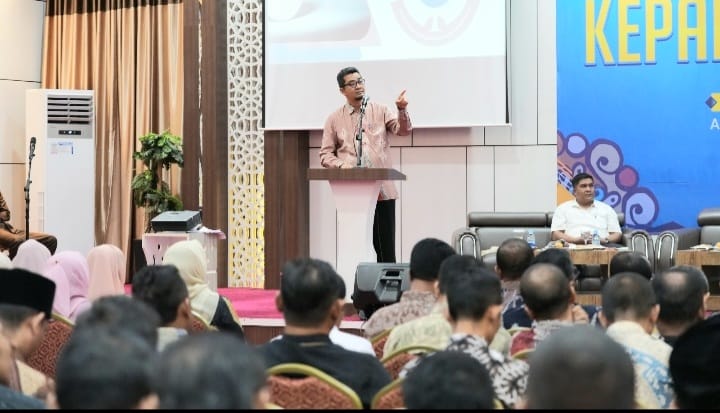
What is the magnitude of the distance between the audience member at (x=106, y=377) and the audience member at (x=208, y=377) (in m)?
0.11

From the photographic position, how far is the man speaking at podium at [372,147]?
6309 millimetres

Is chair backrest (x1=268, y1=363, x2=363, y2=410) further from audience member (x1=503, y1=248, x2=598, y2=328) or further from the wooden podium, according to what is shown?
the wooden podium

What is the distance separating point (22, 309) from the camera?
2.64 metres

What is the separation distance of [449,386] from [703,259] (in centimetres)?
491

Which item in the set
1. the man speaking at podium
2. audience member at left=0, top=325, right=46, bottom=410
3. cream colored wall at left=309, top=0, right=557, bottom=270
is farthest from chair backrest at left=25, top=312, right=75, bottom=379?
cream colored wall at left=309, top=0, right=557, bottom=270

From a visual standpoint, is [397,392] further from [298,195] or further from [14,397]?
[298,195]

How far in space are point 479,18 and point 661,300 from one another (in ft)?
16.1

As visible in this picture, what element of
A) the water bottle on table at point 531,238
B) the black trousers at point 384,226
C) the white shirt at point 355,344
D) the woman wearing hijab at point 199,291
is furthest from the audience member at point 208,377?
the water bottle on table at point 531,238

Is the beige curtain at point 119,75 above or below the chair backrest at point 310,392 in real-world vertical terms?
above

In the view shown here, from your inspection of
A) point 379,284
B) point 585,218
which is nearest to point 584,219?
point 585,218

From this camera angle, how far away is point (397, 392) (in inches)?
81.6

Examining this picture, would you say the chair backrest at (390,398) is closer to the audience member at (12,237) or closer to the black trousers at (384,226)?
the black trousers at (384,226)

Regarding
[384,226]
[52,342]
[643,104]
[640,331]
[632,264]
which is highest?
[643,104]

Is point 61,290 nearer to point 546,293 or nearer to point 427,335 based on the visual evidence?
point 427,335
